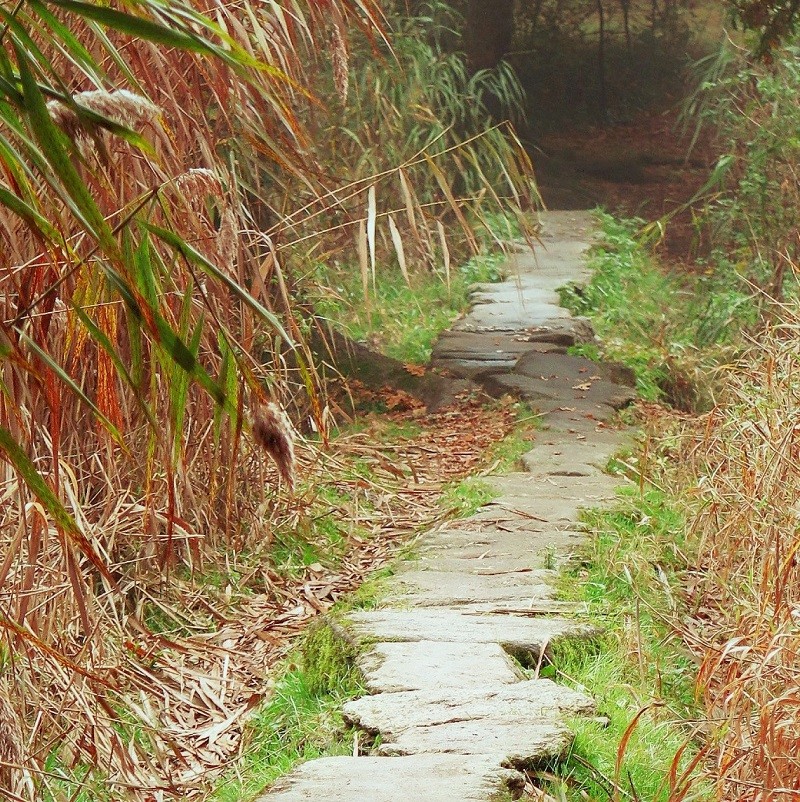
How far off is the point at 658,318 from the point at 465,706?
5.67 meters

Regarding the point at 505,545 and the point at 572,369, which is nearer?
the point at 505,545

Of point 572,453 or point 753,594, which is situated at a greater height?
point 753,594

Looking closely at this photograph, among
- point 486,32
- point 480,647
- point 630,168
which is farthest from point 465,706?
point 630,168

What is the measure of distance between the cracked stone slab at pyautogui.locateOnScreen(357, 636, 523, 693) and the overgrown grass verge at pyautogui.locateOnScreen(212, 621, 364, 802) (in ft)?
0.19

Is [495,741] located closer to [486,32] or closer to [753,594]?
[753,594]

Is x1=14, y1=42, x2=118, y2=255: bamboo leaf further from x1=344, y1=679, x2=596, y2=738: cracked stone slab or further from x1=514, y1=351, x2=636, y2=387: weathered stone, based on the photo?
x1=514, y1=351, x2=636, y2=387: weathered stone

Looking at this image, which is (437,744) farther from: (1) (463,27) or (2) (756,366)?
(1) (463,27)

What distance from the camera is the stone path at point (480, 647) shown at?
7.02ft

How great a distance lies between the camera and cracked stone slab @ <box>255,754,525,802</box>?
2043 millimetres

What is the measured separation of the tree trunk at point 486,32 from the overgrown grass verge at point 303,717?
29.6 feet

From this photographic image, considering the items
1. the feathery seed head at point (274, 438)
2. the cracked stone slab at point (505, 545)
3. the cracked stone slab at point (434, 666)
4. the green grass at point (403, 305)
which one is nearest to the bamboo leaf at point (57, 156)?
the feathery seed head at point (274, 438)

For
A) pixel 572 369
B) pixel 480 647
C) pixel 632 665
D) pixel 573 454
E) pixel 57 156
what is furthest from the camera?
pixel 572 369

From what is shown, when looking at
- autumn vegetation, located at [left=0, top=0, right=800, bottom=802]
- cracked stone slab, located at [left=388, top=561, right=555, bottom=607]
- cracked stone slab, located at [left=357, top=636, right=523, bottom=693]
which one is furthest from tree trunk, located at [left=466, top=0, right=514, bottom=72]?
cracked stone slab, located at [left=357, top=636, right=523, bottom=693]

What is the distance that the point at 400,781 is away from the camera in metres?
2.11
